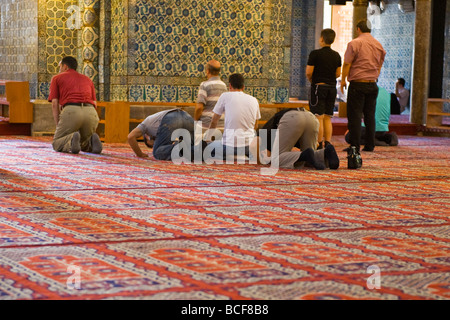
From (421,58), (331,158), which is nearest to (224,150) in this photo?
(331,158)

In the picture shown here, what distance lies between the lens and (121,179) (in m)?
5.46

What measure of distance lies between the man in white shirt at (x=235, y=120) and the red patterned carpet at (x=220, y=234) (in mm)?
630

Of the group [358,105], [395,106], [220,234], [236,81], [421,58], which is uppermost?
[421,58]

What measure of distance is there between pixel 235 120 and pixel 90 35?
3858mm

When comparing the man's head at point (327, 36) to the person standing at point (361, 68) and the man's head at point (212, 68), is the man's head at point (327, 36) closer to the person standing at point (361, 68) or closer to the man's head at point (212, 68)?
the person standing at point (361, 68)

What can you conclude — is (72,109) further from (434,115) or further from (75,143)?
(434,115)

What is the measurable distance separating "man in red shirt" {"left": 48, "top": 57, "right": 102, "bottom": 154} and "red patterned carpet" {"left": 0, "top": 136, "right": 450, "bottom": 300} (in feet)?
4.25

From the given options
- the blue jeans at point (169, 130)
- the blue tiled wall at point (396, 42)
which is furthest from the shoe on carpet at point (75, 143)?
the blue tiled wall at point (396, 42)

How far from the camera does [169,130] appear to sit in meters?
6.78

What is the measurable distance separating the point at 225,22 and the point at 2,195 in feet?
19.2

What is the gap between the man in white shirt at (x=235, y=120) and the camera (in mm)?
6723

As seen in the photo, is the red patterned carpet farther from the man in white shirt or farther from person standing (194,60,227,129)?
person standing (194,60,227,129)

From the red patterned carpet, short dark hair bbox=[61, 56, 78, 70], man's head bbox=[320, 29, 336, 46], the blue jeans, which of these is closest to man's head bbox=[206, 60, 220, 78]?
the blue jeans

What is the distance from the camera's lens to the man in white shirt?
6723 millimetres
